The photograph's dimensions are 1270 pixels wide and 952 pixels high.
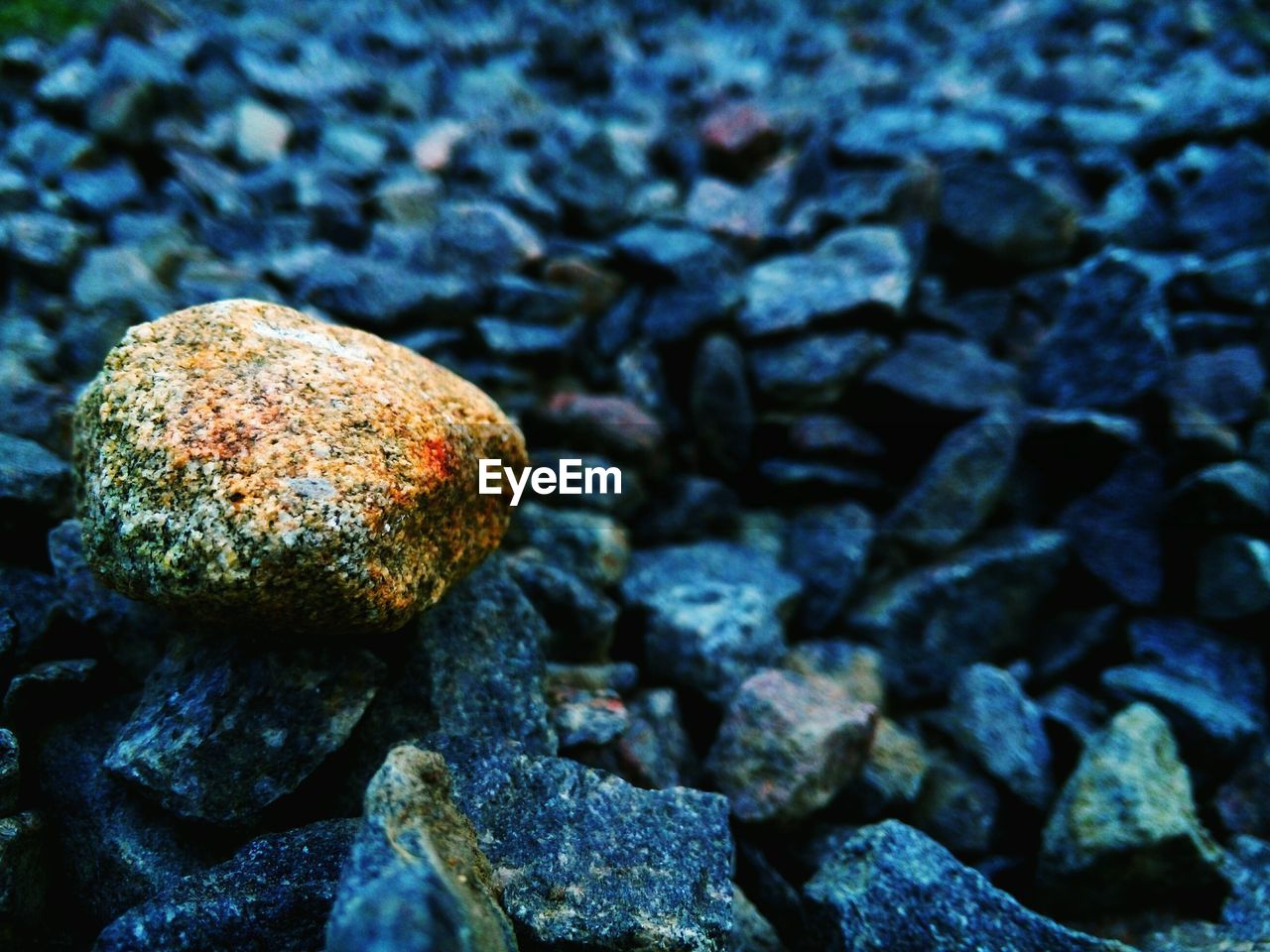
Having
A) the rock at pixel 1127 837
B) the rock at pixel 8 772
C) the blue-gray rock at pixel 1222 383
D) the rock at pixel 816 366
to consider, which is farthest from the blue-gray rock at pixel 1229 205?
the rock at pixel 8 772

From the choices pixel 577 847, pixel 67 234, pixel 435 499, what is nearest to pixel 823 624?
pixel 577 847

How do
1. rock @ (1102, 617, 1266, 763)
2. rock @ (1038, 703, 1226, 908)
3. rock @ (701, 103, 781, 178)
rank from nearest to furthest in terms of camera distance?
1. rock @ (1038, 703, 1226, 908)
2. rock @ (1102, 617, 1266, 763)
3. rock @ (701, 103, 781, 178)

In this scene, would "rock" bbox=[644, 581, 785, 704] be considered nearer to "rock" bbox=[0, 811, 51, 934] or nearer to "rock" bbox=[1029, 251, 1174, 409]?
"rock" bbox=[0, 811, 51, 934]

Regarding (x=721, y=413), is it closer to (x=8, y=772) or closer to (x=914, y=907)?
(x=914, y=907)

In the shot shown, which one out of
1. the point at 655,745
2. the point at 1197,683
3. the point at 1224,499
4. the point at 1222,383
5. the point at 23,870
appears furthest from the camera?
the point at 1222,383

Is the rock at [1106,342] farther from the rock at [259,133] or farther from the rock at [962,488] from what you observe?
the rock at [259,133]

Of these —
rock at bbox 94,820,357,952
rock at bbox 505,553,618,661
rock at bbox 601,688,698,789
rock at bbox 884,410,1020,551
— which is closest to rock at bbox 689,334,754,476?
rock at bbox 884,410,1020,551

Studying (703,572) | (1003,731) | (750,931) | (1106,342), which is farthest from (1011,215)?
(750,931)
